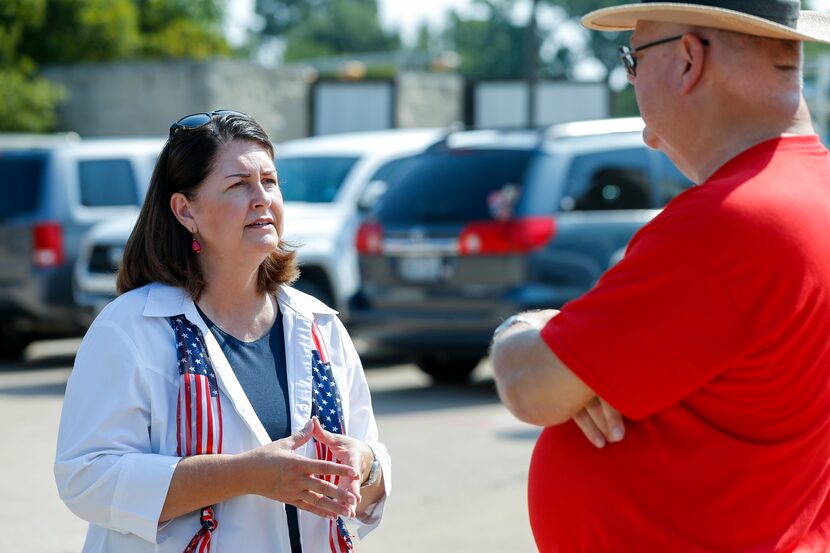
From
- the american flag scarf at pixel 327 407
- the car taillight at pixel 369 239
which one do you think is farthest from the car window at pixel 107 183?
the american flag scarf at pixel 327 407

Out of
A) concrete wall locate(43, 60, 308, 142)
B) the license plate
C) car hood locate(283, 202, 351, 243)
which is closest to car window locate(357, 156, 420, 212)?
car hood locate(283, 202, 351, 243)

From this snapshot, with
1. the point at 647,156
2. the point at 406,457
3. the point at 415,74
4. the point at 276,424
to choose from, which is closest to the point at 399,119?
the point at 415,74

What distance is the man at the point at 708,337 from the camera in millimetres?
2424

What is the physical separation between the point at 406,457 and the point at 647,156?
375 cm

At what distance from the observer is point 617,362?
8.01 feet

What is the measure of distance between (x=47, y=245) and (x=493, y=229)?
4.56 metres

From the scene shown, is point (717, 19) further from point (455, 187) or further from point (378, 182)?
point (378, 182)

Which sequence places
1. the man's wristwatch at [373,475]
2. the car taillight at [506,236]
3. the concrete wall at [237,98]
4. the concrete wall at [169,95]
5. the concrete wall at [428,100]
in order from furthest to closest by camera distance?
the concrete wall at [428,100]
the concrete wall at [169,95]
the concrete wall at [237,98]
the car taillight at [506,236]
the man's wristwatch at [373,475]

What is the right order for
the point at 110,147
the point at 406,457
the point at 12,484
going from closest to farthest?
1. the point at 12,484
2. the point at 406,457
3. the point at 110,147

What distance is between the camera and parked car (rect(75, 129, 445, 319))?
11914 millimetres

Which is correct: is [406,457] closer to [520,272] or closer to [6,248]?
[520,272]

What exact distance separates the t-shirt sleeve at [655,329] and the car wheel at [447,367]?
29.5ft

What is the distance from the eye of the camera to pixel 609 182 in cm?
1075

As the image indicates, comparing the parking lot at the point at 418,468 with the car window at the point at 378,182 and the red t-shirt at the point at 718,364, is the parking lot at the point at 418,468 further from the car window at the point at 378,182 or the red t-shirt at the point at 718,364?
the red t-shirt at the point at 718,364
